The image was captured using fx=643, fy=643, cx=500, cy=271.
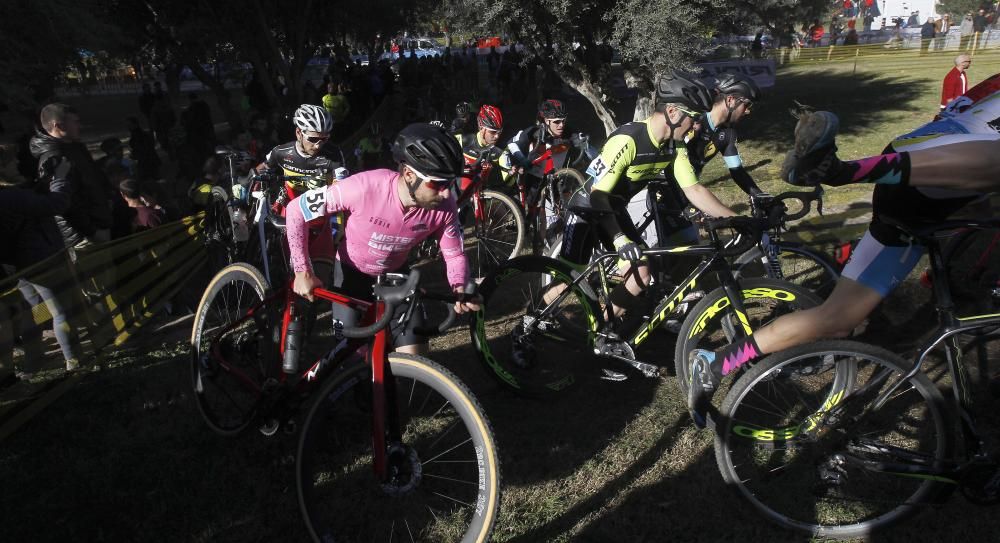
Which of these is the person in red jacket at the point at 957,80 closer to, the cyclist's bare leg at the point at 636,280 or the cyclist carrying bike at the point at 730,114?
the cyclist carrying bike at the point at 730,114

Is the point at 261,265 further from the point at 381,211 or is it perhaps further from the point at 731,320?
the point at 731,320

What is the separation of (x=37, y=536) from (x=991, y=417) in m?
5.55

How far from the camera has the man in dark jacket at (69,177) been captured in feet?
17.0

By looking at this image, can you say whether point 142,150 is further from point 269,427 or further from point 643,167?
point 643,167

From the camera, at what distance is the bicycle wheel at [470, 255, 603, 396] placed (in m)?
4.39

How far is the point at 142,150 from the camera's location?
42.8 ft

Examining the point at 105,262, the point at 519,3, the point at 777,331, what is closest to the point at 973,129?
the point at 777,331

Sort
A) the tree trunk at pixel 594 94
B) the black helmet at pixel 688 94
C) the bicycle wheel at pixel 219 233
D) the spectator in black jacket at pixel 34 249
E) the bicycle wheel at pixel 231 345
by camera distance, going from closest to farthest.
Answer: the bicycle wheel at pixel 231 345 < the black helmet at pixel 688 94 < the spectator in black jacket at pixel 34 249 < the bicycle wheel at pixel 219 233 < the tree trunk at pixel 594 94

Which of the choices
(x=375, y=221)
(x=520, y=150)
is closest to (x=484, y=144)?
(x=520, y=150)

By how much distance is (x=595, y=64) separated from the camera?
43.6 ft

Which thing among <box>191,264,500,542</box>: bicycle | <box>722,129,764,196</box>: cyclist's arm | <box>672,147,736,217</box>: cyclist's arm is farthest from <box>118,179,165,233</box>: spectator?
<box>722,129,764,196</box>: cyclist's arm

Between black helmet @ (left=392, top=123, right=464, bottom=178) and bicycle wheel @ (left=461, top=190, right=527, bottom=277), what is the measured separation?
14.0 ft

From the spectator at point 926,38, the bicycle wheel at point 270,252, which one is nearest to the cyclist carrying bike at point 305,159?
the bicycle wheel at point 270,252

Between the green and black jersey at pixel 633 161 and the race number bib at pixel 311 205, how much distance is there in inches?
81.1
